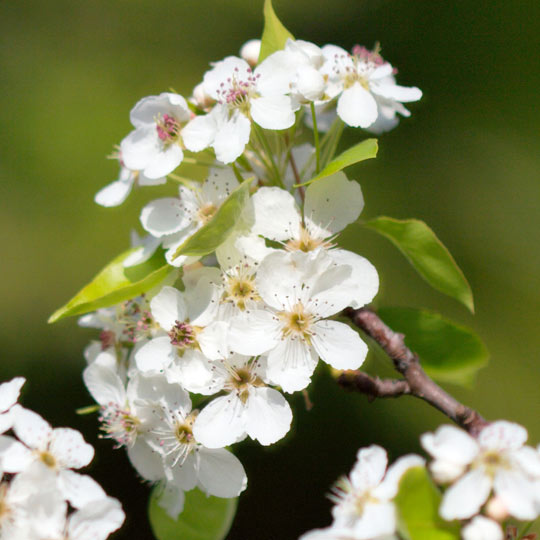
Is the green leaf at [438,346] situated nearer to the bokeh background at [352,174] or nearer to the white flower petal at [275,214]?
the white flower petal at [275,214]

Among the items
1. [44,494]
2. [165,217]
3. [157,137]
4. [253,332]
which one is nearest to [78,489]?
[44,494]

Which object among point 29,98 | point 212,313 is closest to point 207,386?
point 212,313

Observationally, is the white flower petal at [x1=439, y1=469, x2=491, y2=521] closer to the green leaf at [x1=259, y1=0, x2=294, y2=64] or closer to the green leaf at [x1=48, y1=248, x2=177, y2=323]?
the green leaf at [x1=48, y1=248, x2=177, y2=323]

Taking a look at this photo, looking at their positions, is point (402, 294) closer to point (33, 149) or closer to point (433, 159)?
point (433, 159)

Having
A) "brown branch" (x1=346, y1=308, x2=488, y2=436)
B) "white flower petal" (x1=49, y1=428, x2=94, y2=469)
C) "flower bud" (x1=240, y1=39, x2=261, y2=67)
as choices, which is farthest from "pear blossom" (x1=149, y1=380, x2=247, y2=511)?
"flower bud" (x1=240, y1=39, x2=261, y2=67)

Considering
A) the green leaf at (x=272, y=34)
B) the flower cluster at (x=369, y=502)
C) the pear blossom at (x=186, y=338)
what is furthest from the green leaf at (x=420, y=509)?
the green leaf at (x=272, y=34)

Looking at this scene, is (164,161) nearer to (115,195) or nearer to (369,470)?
(115,195)
